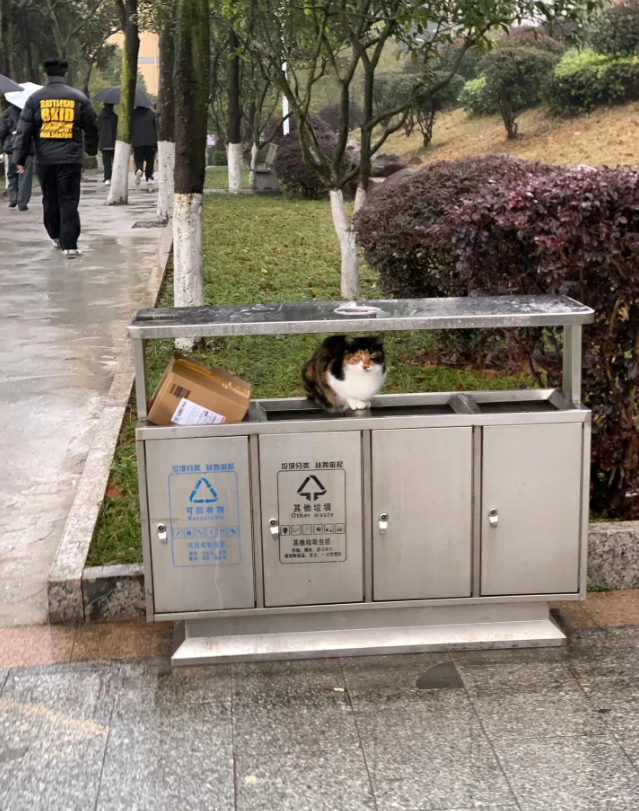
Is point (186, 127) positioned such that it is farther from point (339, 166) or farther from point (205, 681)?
point (205, 681)

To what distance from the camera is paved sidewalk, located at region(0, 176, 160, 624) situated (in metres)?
4.99

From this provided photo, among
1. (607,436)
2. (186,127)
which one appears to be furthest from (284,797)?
(186,127)

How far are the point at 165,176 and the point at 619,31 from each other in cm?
1689

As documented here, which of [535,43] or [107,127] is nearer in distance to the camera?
[107,127]

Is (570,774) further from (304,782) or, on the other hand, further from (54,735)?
(54,735)

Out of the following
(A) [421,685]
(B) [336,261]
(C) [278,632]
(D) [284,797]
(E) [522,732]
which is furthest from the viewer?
(B) [336,261]

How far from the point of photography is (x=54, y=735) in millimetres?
3484

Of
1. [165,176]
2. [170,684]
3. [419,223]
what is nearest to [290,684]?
[170,684]

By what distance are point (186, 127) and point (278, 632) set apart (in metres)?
5.09

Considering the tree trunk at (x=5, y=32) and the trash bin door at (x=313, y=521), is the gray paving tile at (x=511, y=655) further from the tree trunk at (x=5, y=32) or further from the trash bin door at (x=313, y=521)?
the tree trunk at (x=5, y=32)

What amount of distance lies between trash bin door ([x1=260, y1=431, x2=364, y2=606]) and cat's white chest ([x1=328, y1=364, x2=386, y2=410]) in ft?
0.86

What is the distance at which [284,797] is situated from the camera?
3.13 metres

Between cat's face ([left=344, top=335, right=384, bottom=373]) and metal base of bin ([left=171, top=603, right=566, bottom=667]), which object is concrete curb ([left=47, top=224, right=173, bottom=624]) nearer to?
metal base of bin ([left=171, top=603, right=566, bottom=667])

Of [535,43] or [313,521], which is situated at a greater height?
[535,43]
